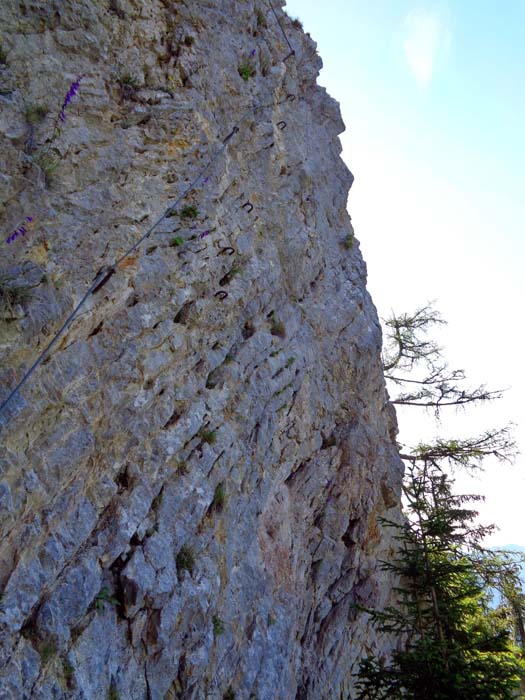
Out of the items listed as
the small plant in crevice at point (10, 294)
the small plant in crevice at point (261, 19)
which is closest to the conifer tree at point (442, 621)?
the small plant in crevice at point (10, 294)

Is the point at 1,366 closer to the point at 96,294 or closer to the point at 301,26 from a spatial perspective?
the point at 96,294

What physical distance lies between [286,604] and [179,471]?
337 centimetres

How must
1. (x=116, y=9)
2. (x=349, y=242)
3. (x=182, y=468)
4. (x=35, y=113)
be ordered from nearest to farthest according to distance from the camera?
(x=35, y=113) < (x=182, y=468) < (x=116, y=9) < (x=349, y=242)

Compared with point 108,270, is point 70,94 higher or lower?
higher

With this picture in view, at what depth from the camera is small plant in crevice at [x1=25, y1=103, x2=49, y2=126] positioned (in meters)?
6.55

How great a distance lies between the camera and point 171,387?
6973 millimetres

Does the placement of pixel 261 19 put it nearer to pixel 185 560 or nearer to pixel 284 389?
pixel 284 389

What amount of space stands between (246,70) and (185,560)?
957 centimetres

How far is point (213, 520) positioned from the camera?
712 cm

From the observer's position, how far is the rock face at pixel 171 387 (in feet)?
17.2

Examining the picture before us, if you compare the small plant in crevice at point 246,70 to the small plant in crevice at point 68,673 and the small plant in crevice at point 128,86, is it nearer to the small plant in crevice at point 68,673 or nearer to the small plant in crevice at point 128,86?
the small plant in crevice at point 128,86

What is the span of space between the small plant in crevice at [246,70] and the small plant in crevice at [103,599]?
980 centimetres

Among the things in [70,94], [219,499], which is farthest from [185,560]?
[70,94]

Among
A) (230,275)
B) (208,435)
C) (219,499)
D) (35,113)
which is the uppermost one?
(230,275)
